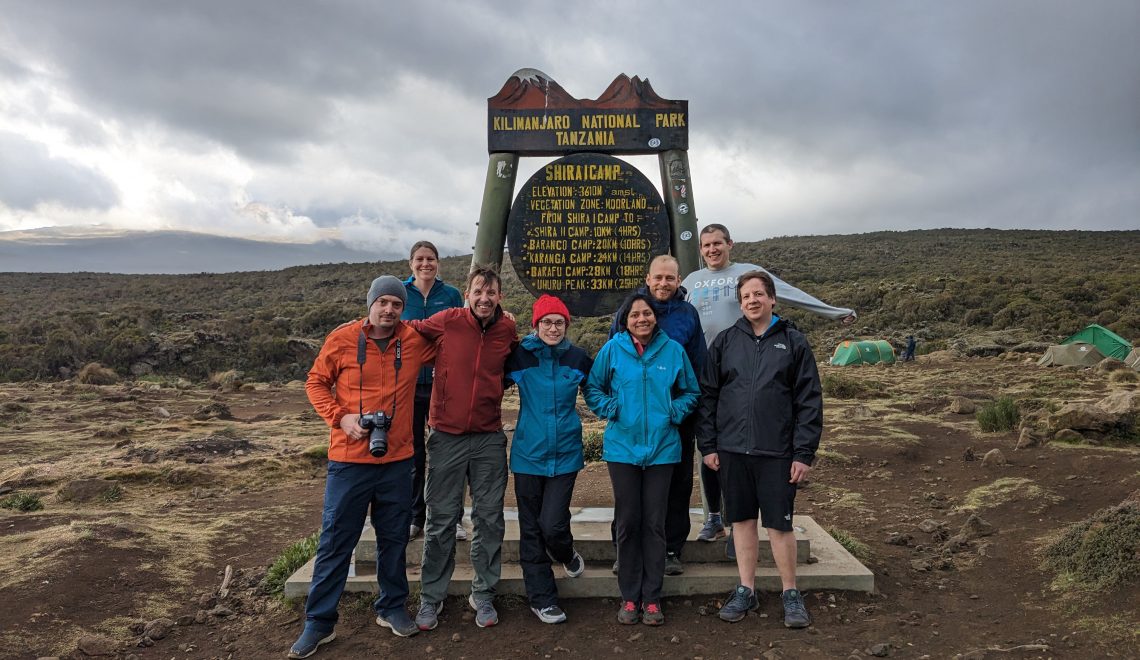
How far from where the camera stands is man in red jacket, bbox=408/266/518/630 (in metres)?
3.83

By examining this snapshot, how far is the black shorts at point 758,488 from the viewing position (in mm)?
3699

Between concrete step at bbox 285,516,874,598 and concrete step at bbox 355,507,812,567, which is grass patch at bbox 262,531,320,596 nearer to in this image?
concrete step at bbox 285,516,874,598

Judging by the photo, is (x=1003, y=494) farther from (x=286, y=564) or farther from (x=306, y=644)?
(x=286, y=564)

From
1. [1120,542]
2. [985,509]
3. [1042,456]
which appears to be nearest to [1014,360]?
[1042,456]

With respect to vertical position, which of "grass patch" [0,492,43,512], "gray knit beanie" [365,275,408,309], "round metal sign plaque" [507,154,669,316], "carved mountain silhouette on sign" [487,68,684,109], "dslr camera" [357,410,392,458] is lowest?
"grass patch" [0,492,43,512]

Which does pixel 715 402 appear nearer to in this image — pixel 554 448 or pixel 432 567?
pixel 554 448

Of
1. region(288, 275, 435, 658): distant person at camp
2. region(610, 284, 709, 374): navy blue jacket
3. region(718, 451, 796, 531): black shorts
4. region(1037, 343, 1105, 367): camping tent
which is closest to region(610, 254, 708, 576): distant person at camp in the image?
region(610, 284, 709, 374): navy blue jacket

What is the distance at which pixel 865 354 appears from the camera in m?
22.0

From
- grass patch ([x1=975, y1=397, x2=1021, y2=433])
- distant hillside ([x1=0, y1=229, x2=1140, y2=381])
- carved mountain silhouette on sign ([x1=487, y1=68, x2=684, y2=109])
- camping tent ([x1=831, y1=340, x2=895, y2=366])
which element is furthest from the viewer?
distant hillside ([x1=0, y1=229, x2=1140, y2=381])

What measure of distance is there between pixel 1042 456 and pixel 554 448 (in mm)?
6465

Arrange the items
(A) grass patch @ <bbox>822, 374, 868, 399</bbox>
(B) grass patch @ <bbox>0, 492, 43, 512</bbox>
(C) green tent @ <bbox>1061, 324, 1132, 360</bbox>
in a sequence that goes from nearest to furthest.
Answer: (B) grass patch @ <bbox>0, 492, 43, 512</bbox> → (A) grass patch @ <bbox>822, 374, 868, 399</bbox> → (C) green tent @ <bbox>1061, 324, 1132, 360</bbox>

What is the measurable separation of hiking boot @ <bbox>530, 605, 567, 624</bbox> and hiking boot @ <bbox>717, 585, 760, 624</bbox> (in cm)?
88

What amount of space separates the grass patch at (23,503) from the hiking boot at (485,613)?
17.2 ft

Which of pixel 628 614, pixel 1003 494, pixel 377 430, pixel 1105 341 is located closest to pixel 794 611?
pixel 628 614
